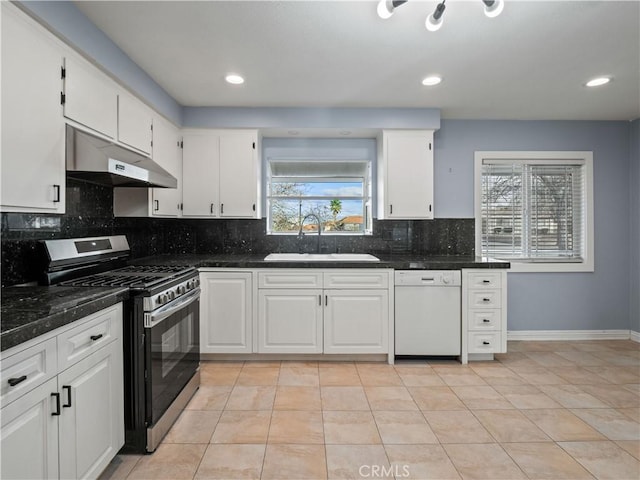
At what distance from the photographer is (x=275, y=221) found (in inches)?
154

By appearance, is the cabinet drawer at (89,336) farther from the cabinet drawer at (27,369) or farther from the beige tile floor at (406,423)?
the beige tile floor at (406,423)

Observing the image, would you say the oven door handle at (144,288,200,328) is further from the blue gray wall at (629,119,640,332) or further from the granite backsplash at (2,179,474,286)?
the blue gray wall at (629,119,640,332)

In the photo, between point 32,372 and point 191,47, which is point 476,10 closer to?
point 191,47

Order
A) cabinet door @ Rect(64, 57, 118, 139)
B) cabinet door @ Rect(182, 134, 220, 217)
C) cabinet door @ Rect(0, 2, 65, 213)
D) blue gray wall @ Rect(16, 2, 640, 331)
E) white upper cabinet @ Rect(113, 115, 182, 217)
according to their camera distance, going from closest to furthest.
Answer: cabinet door @ Rect(0, 2, 65, 213)
cabinet door @ Rect(64, 57, 118, 139)
white upper cabinet @ Rect(113, 115, 182, 217)
cabinet door @ Rect(182, 134, 220, 217)
blue gray wall @ Rect(16, 2, 640, 331)

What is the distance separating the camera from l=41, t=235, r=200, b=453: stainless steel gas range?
181 cm

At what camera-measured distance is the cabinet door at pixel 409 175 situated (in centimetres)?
347

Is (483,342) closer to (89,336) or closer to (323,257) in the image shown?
(323,257)

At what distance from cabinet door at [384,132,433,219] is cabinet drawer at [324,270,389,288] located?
0.70 meters

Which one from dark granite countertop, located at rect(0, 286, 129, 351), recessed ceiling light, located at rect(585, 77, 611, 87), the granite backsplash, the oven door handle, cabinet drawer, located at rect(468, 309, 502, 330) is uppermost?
recessed ceiling light, located at rect(585, 77, 611, 87)

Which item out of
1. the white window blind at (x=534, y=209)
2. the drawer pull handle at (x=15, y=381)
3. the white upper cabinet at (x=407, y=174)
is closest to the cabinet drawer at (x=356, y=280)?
the white upper cabinet at (x=407, y=174)

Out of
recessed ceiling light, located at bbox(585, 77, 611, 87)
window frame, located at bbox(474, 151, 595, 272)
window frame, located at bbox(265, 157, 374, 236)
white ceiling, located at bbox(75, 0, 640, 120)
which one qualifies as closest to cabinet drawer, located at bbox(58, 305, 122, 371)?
white ceiling, located at bbox(75, 0, 640, 120)

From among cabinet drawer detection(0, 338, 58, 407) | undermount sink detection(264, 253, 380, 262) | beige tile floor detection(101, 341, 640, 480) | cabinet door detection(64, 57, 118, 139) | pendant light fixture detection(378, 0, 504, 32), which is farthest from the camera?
undermount sink detection(264, 253, 380, 262)

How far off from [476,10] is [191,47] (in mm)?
1760

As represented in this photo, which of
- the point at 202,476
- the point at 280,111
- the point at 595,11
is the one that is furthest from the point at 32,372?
the point at 595,11
